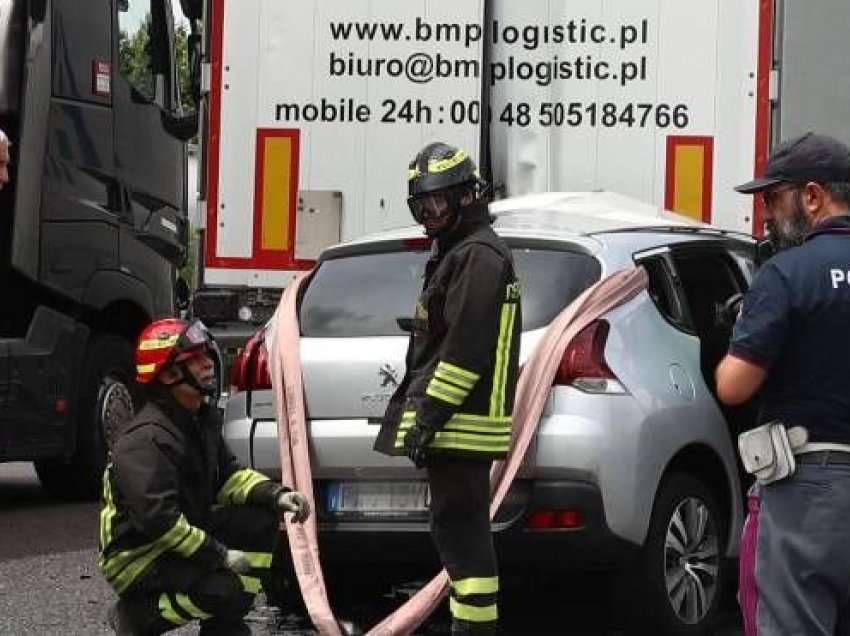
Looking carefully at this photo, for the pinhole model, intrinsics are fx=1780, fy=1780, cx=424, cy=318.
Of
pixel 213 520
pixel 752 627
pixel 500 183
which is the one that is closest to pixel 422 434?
pixel 213 520

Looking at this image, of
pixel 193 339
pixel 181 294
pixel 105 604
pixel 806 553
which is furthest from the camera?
pixel 181 294

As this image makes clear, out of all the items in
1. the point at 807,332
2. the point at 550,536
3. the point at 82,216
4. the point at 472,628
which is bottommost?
the point at 472,628

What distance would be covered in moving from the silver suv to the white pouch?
6.11 ft

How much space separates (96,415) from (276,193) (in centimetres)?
266

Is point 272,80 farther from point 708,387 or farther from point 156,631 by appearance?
point 156,631

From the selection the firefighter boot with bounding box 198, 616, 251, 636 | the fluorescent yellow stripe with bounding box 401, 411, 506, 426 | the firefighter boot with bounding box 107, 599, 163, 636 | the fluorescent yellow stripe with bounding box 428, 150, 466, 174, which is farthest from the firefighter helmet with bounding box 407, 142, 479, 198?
the firefighter boot with bounding box 107, 599, 163, 636

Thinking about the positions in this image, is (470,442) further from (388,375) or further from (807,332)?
(807,332)

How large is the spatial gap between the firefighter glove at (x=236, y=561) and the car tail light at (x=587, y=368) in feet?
4.88

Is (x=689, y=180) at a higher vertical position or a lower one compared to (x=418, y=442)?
higher

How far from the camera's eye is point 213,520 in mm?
5418

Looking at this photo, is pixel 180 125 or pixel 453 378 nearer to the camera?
pixel 453 378

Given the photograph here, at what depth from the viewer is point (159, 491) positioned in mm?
5047

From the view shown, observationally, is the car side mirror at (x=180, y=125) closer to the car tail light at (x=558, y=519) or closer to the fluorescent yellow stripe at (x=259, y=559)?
the car tail light at (x=558, y=519)

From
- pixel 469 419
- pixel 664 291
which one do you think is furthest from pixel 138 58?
pixel 469 419
